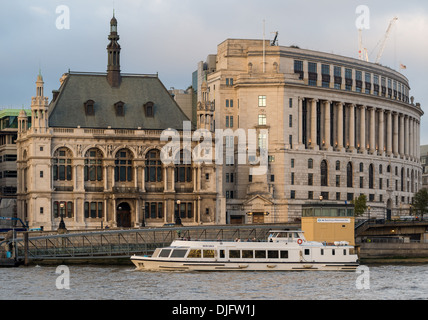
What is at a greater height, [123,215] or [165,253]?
[123,215]

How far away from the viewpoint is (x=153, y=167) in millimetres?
163750

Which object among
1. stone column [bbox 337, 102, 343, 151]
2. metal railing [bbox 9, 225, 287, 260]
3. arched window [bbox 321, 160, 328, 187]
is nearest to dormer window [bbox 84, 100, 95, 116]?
metal railing [bbox 9, 225, 287, 260]

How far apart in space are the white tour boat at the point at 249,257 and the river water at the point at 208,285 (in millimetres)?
2355

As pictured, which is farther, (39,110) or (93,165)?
(93,165)

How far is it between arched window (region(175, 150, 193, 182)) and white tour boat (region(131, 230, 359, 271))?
5347 centimetres

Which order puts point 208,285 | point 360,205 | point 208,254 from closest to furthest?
1. point 208,285
2. point 208,254
3. point 360,205

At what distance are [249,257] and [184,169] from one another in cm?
5616

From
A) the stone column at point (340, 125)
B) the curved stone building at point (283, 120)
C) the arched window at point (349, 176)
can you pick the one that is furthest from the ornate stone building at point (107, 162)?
the arched window at point (349, 176)

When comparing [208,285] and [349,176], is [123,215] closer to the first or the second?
[349,176]

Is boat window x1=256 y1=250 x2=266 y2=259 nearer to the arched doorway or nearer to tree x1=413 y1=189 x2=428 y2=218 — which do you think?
the arched doorway

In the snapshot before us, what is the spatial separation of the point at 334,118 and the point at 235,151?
75.6 ft

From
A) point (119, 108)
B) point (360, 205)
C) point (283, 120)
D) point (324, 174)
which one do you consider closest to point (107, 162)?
point (119, 108)

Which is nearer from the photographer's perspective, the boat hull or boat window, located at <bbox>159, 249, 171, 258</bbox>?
the boat hull

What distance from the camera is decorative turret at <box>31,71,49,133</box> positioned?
157 metres
